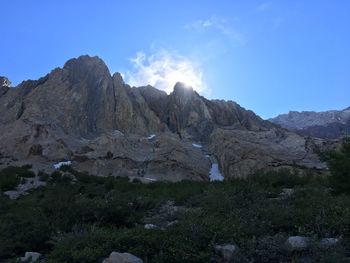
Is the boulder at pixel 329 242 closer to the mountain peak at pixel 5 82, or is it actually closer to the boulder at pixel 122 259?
the boulder at pixel 122 259

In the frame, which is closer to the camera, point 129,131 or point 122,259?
point 122,259

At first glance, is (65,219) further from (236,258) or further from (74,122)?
(74,122)

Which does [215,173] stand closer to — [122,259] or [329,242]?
[329,242]

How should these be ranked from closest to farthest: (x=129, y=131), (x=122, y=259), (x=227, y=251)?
1. (x=122, y=259)
2. (x=227, y=251)
3. (x=129, y=131)

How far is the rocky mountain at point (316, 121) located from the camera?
14200 cm

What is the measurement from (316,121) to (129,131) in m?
97.9

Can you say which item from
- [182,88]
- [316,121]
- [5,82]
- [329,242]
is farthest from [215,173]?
[316,121]

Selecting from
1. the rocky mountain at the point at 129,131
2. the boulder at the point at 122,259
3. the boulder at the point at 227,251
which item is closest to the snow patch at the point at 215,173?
the rocky mountain at the point at 129,131

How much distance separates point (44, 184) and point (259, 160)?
95.0 feet

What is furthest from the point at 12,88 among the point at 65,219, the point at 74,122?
the point at 65,219

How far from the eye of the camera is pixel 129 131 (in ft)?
254

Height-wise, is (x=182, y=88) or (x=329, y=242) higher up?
(x=182, y=88)

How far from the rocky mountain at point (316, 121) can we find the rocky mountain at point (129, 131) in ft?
172

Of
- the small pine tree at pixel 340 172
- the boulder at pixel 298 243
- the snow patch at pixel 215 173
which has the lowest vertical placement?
the boulder at pixel 298 243
